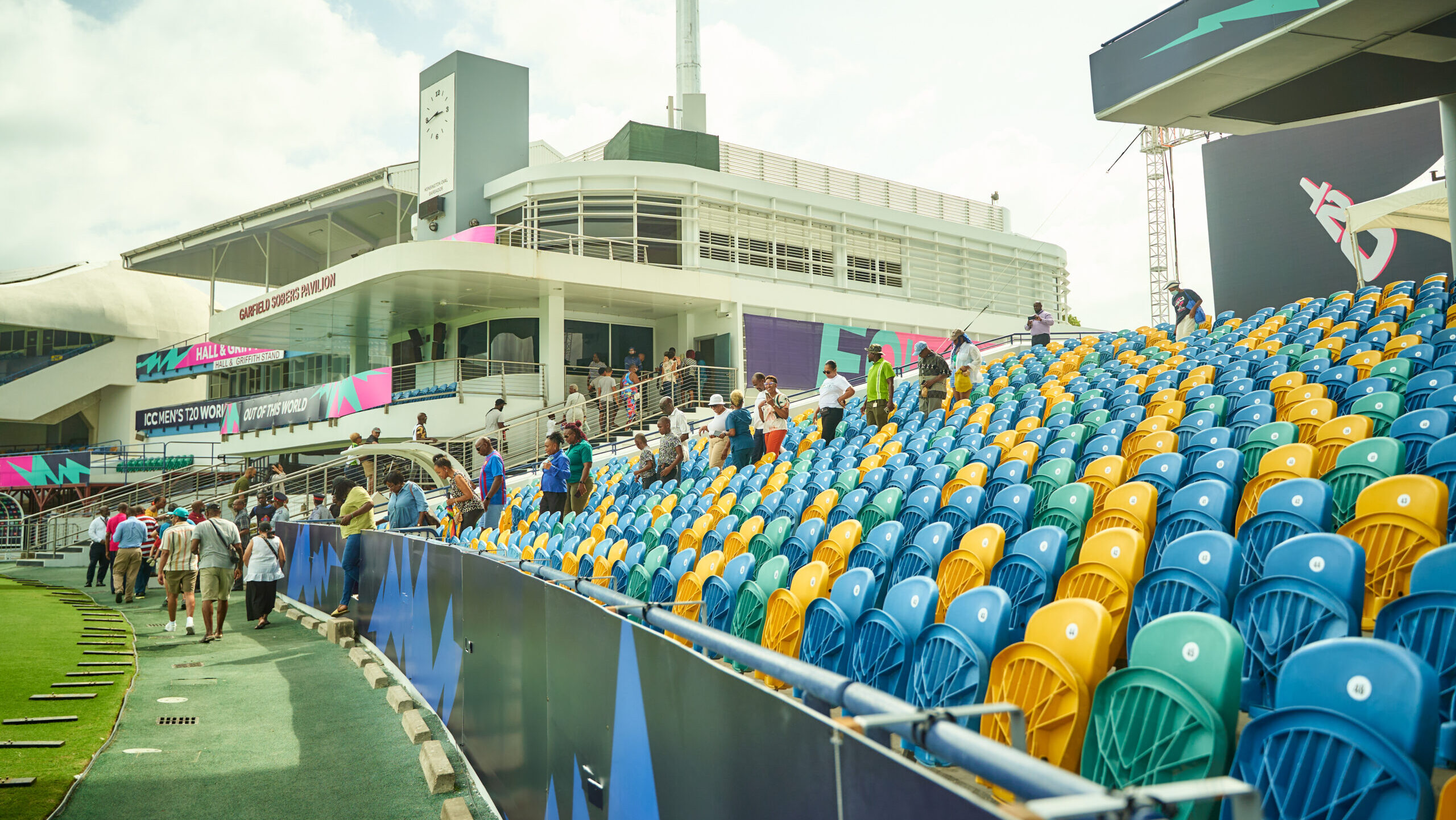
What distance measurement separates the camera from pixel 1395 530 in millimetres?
3520

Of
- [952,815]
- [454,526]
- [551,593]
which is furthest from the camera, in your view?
[454,526]

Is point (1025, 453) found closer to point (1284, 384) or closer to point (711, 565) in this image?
point (1284, 384)

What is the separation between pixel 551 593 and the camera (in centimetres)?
387

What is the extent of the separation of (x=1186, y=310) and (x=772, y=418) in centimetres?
853

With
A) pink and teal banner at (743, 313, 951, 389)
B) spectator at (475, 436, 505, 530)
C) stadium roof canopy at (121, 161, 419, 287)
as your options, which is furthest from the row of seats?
stadium roof canopy at (121, 161, 419, 287)

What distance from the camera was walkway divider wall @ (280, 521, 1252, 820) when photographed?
1.58 meters

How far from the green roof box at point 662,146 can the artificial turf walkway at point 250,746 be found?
17512 millimetres

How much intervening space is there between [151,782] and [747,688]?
5028mm

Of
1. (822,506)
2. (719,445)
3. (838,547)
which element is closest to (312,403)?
(719,445)

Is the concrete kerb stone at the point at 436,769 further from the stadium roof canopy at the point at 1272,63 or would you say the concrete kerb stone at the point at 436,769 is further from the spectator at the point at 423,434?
the spectator at the point at 423,434

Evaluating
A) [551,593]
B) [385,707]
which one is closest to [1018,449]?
[551,593]

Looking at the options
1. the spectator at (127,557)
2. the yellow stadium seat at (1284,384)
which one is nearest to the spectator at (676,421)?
the yellow stadium seat at (1284,384)

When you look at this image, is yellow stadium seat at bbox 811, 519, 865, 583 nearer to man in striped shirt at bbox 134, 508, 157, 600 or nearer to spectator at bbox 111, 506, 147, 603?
spectator at bbox 111, 506, 147, 603

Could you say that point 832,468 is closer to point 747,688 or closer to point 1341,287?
point 747,688
